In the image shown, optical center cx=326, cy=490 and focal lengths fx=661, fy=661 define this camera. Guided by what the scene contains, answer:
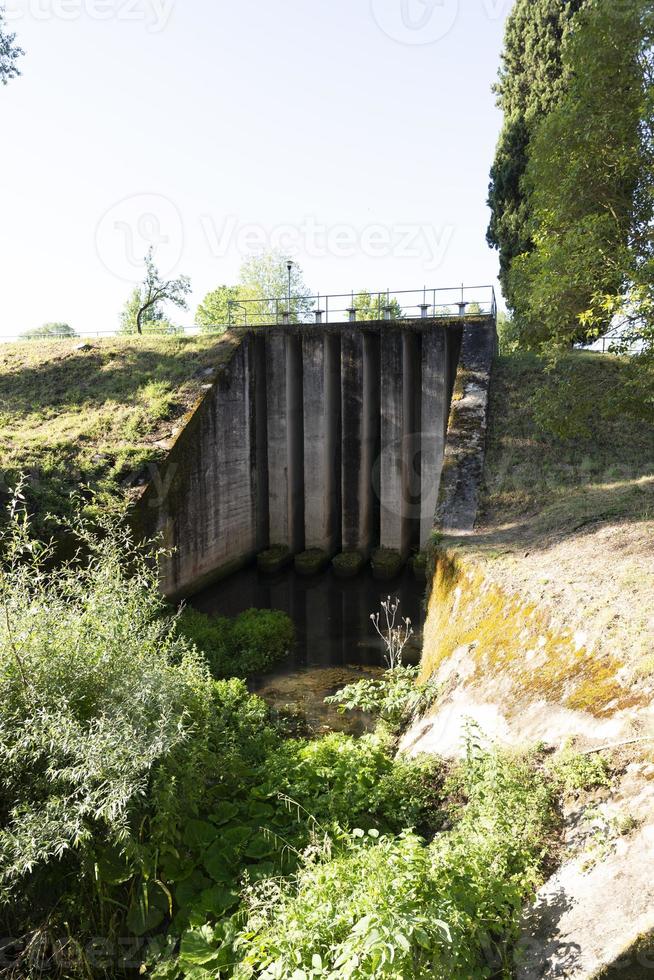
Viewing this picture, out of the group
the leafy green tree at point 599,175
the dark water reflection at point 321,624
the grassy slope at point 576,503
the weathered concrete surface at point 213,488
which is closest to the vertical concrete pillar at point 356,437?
the dark water reflection at point 321,624

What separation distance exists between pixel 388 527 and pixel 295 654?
22.2 ft

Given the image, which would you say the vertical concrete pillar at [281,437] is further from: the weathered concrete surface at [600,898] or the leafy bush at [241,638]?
the weathered concrete surface at [600,898]

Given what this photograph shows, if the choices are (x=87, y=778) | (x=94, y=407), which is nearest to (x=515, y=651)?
(x=87, y=778)

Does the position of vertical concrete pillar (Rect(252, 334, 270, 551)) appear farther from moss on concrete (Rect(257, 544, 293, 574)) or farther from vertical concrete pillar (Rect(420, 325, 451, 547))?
vertical concrete pillar (Rect(420, 325, 451, 547))

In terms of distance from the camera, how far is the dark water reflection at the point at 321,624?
11633mm

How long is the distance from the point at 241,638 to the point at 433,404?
9146mm

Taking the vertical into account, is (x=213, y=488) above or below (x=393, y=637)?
above

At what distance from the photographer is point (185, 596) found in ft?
53.0

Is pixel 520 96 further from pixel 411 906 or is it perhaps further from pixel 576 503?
pixel 411 906

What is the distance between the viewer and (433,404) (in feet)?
62.3

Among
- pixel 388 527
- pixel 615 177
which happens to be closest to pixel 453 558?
pixel 615 177

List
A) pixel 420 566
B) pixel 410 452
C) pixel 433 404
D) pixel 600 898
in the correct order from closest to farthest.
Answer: pixel 600 898
pixel 420 566
pixel 433 404
pixel 410 452

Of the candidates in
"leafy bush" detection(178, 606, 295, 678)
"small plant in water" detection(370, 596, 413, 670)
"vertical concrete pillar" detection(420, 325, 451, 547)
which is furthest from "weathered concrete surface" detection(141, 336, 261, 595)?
"vertical concrete pillar" detection(420, 325, 451, 547)

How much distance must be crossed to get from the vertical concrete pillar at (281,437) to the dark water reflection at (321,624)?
1.63 meters
